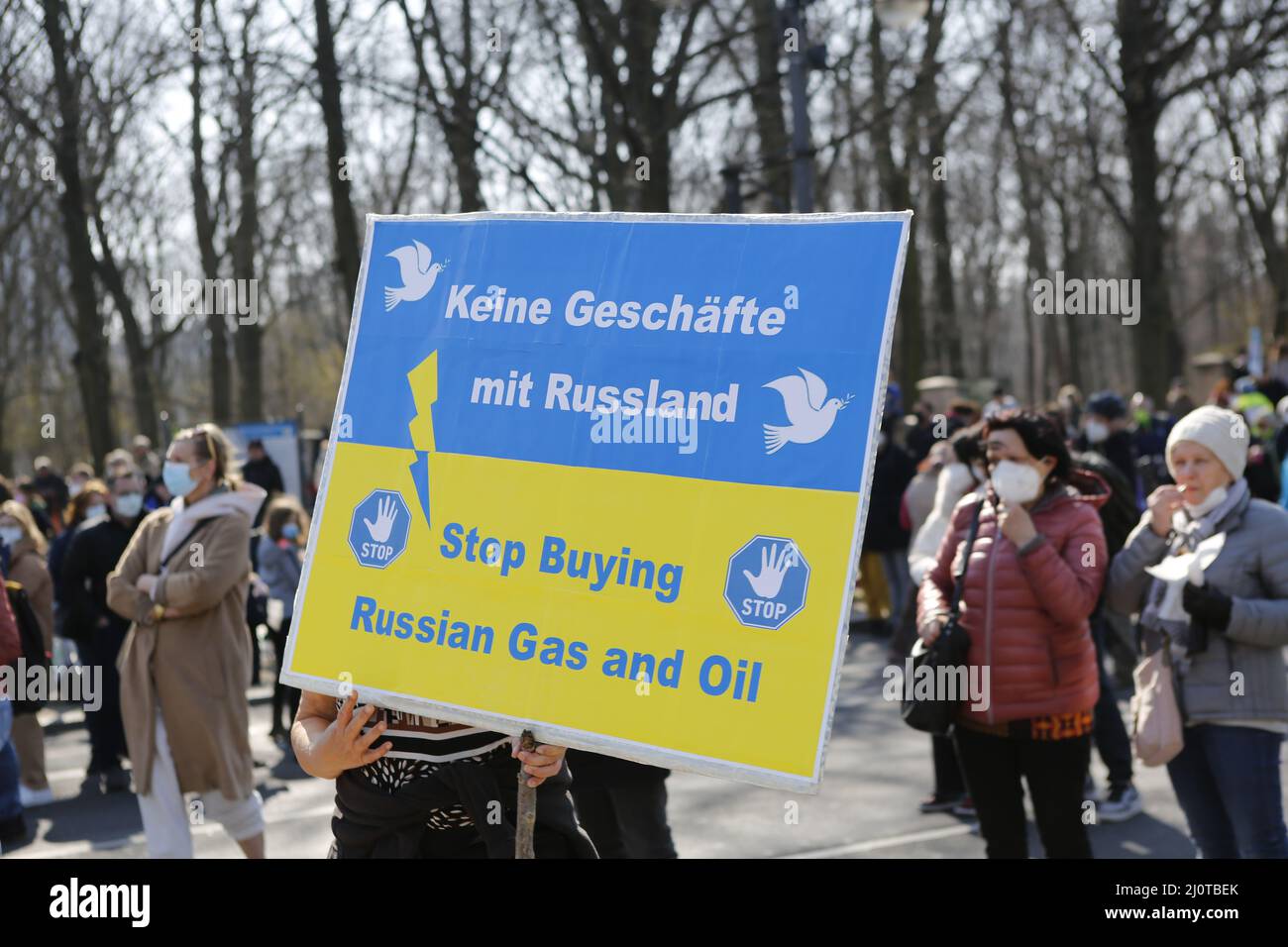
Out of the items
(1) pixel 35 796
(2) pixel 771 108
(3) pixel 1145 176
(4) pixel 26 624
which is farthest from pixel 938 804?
(3) pixel 1145 176

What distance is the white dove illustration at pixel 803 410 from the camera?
101 inches

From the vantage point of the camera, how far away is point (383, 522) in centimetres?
297

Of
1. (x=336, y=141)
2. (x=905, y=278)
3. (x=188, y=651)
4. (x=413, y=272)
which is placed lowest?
(x=188, y=651)

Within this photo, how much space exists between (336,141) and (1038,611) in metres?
12.2

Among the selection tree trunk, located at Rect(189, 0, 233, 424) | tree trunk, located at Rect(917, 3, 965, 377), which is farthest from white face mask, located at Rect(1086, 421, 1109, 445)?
tree trunk, located at Rect(189, 0, 233, 424)

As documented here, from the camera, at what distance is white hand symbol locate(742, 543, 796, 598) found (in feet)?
8.39

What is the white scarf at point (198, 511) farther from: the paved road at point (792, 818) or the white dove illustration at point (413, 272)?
the white dove illustration at point (413, 272)

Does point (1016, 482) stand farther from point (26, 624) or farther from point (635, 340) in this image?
point (26, 624)

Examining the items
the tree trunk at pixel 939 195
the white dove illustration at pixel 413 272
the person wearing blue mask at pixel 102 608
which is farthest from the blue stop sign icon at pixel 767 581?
the tree trunk at pixel 939 195

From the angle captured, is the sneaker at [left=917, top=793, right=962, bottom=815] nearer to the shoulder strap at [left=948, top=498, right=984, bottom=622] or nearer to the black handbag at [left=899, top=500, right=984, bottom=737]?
the black handbag at [left=899, top=500, right=984, bottom=737]

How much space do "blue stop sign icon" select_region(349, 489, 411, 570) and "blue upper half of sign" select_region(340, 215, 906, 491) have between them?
0.40 feet

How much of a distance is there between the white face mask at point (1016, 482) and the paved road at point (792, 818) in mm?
2017

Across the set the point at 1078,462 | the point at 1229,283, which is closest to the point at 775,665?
the point at 1078,462
